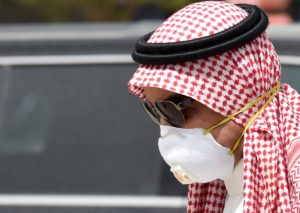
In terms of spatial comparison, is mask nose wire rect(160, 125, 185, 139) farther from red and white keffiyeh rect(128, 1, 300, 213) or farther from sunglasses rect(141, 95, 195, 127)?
red and white keffiyeh rect(128, 1, 300, 213)

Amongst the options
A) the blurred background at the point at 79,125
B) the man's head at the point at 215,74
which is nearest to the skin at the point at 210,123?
the man's head at the point at 215,74

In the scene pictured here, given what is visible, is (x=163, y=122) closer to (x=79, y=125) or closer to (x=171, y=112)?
(x=171, y=112)

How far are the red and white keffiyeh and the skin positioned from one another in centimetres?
3

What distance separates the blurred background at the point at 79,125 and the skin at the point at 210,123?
3.98 ft

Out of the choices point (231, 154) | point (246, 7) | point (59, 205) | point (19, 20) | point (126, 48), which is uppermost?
point (246, 7)

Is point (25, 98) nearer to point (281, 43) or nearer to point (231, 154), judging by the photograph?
point (281, 43)

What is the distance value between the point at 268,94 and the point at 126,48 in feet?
5.30

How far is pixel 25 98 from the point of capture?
4.30 metres

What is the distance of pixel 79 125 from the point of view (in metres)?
4.13

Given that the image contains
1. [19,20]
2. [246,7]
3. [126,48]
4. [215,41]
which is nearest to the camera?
[215,41]

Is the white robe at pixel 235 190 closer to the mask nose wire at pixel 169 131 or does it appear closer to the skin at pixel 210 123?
the skin at pixel 210 123

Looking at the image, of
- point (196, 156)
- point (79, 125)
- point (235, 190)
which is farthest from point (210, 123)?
point (79, 125)

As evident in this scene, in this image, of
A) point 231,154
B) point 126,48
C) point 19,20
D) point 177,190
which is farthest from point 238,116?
point 19,20

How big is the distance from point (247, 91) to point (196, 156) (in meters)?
0.22
